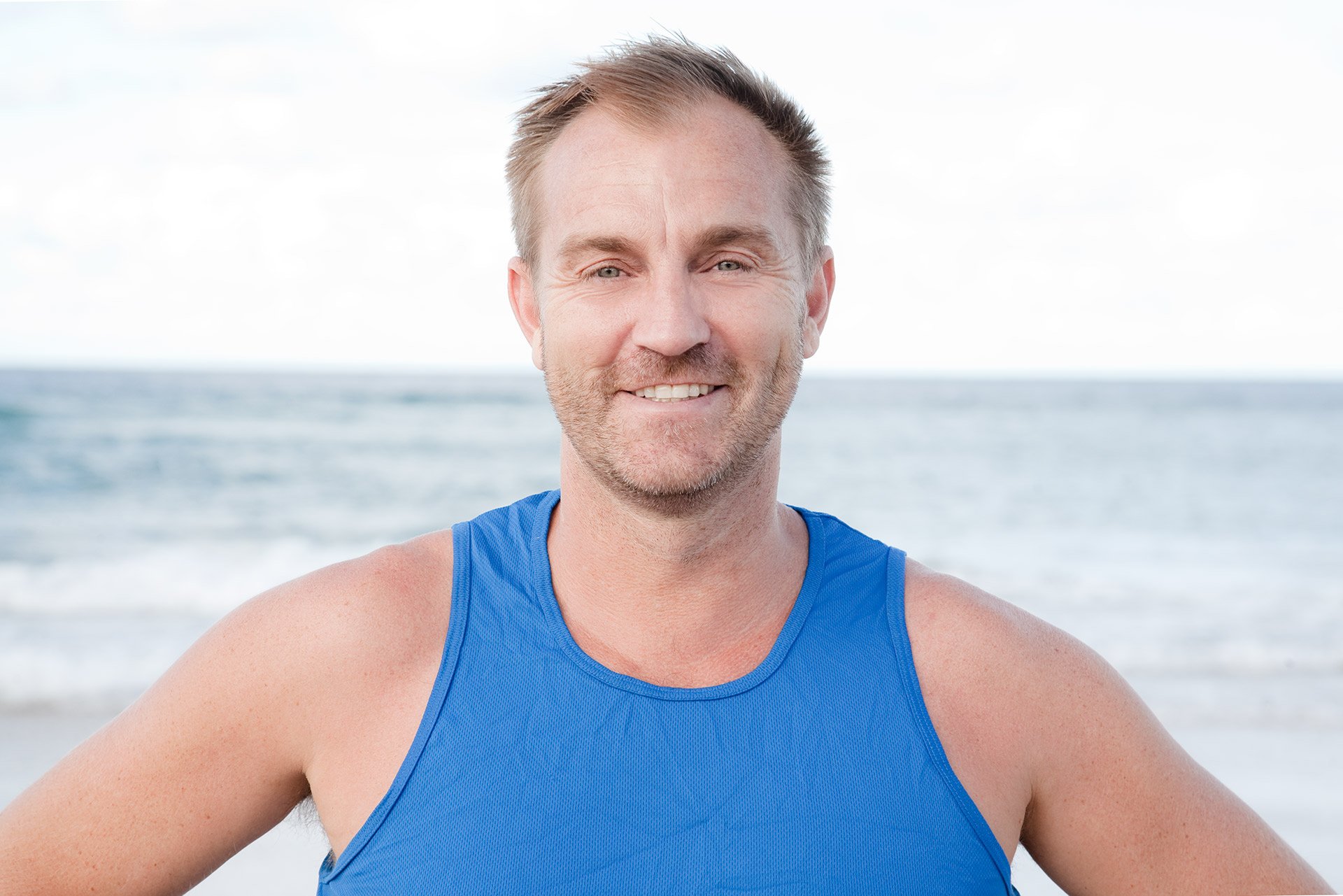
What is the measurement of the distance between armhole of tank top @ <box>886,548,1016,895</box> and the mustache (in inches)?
19.3

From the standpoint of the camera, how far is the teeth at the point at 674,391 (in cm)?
183

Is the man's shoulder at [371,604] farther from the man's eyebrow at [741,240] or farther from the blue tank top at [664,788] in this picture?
the man's eyebrow at [741,240]

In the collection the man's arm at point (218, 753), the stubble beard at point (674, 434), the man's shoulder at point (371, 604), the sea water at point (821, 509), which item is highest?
the stubble beard at point (674, 434)

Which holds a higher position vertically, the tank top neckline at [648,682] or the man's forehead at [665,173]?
the man's forehead at [665,173]

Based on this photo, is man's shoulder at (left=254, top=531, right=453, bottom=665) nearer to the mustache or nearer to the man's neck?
the man's neck

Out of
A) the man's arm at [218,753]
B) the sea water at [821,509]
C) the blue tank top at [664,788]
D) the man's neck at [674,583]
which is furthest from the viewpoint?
the sea water at [821,509]

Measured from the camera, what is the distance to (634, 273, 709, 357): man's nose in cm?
180

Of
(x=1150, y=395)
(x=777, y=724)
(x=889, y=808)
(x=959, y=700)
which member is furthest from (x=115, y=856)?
(x=1150, y=395)

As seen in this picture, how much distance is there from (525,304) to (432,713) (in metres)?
0.82

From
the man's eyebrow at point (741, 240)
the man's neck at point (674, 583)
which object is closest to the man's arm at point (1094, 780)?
the man's neck at point (674, 583)

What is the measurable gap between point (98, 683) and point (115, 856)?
533 cm

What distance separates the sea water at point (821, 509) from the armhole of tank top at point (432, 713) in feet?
17.2

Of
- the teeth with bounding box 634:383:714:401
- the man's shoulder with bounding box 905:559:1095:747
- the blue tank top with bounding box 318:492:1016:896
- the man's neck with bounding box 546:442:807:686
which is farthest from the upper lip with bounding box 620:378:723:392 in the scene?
the man's shoulder with bounding box 905:559:1095:747

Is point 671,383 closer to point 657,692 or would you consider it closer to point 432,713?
point 657,692
